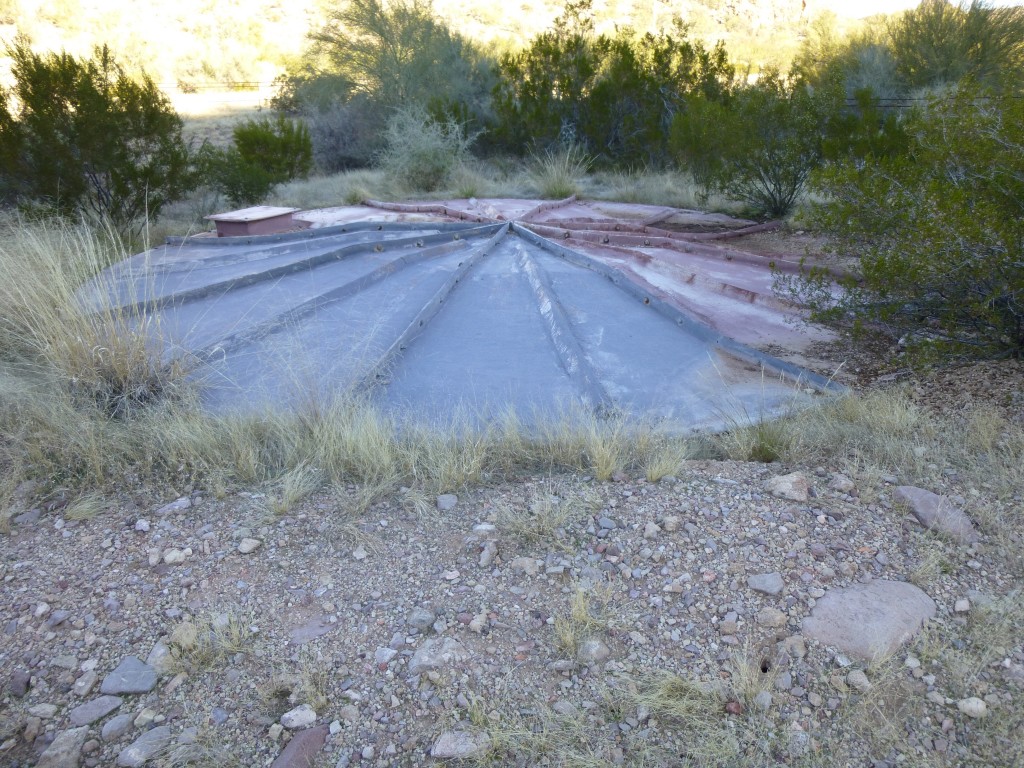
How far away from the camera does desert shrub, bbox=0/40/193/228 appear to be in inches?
338

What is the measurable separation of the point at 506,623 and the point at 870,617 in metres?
1.29

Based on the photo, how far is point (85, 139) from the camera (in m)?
8.81

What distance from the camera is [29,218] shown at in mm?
8516

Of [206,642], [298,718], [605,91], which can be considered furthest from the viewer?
[605,91]

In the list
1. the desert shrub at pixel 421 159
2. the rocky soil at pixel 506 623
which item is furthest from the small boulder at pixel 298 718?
the desert shrub at pixel 421 159

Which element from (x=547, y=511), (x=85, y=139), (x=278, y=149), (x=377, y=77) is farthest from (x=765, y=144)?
(x=377, y=77)

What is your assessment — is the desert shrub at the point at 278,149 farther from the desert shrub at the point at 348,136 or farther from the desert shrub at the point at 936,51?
the desert shrub at the point at 936,51

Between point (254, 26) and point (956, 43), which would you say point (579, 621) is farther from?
point (254, 26)

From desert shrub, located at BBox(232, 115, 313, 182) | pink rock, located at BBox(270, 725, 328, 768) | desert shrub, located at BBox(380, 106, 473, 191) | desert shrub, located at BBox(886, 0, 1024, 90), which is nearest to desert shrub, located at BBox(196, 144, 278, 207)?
desert shrub, located at BBox(232, 115, 313, 182)

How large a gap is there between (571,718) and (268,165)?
13.6 metres

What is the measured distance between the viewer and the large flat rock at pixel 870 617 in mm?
2477

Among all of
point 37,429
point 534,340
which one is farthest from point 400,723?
point 534,340

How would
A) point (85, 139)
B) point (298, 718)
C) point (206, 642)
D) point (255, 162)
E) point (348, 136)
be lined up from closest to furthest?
point (298, 718) < point (206, 642) < point (85, 139) < point (255, 162) < point (348, 136)

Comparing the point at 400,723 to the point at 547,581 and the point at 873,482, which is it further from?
the point at 873,482
